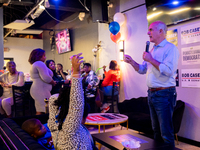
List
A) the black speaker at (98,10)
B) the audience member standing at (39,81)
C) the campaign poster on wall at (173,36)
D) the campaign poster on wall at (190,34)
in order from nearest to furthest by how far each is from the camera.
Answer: the audience member standing at (39,81) → the campaign poster on wall at (190,34) → the campaign poster on wall at (173,36) → the black speaker at (98,10)

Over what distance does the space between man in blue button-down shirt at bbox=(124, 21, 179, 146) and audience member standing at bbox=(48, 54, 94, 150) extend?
1161mm

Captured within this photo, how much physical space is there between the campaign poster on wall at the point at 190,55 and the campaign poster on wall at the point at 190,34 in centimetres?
13

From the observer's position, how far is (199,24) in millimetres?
3674

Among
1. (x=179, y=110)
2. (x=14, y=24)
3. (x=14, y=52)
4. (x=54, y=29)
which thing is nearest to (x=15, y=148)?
A: (x=179, y=110)

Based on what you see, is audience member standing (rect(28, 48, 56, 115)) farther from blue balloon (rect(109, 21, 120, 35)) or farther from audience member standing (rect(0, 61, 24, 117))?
blue balloon (rect(109, 21, 120, 35))

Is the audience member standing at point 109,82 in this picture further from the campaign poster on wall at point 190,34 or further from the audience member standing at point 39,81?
the audience member standing at point 39,81

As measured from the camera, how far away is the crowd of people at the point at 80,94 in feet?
4.66

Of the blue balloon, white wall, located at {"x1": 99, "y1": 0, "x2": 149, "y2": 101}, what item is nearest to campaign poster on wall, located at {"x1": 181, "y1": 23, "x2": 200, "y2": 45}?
white wall, located at {"x1": 99, "y1": 0, "x2": 149, "y2": 101}

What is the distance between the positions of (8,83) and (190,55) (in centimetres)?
383

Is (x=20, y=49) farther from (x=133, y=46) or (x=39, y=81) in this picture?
(x=39, y=81)

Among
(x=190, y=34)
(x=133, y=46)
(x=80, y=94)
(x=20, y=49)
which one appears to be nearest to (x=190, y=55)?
(x=190, y=34)

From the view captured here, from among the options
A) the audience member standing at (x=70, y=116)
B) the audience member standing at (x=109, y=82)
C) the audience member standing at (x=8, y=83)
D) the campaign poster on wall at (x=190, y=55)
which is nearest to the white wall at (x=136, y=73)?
the campaign poster on wall at (x=190, y=55)

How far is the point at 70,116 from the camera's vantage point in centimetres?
141

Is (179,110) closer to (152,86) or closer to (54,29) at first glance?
(152,86)
